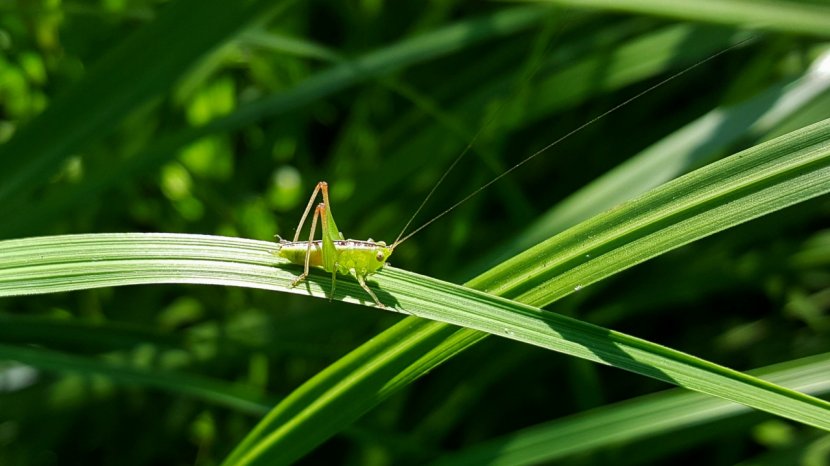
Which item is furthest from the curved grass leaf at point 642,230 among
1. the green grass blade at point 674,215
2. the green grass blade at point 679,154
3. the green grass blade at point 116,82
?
the green grass blade at point 116,82

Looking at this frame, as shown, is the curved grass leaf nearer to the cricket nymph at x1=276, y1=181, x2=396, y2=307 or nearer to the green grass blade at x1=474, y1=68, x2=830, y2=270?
the cricket nymph at x1=276, y1=181, x2=396, y2=307

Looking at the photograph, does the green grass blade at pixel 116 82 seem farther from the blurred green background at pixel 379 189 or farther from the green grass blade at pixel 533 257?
the green grass blade at pixel 533 257

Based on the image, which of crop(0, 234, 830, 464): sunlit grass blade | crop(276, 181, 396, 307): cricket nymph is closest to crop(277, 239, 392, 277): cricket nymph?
crop(276, 181, 396, 307): cricket nymph

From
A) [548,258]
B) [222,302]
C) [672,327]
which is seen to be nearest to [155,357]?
[222,302]

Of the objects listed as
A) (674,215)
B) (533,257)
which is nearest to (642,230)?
(674,215)

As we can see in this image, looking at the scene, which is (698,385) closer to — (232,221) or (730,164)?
(730,164)

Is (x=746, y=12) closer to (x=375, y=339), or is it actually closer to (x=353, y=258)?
(x=353, y=258)
